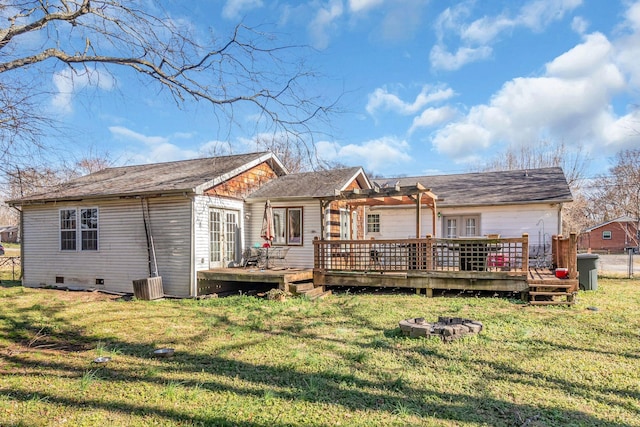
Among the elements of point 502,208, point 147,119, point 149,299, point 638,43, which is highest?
point 638,43

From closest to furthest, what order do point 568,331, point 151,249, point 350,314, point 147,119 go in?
point 568,331 → point 147,119 → point 350,314 → point 151,249

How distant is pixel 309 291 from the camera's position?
10562mm

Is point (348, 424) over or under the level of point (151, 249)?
under

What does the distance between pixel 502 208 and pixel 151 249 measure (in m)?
13.0

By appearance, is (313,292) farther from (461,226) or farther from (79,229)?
(461,226)

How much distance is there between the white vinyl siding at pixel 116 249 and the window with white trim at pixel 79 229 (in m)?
0.19

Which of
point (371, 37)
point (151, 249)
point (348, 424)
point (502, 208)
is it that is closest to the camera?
point (348, 424)

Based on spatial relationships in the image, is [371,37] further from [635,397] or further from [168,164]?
[168,164]

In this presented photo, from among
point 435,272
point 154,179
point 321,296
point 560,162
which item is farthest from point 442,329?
point 560,162

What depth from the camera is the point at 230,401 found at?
154 inches

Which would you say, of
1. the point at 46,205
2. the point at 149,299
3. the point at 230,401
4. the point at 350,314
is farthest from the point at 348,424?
the point at 46,205

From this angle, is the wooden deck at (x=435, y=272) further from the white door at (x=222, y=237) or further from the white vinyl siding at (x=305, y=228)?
the white vinyl siding at (x=305, y=228)

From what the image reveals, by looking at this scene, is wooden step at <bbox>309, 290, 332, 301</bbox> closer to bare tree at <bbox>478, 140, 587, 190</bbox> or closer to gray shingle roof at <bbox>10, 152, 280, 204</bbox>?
gray shingle roof at <bbox>10, 152, 280, 204</bbox>

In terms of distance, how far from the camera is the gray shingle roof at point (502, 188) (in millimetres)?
15023
